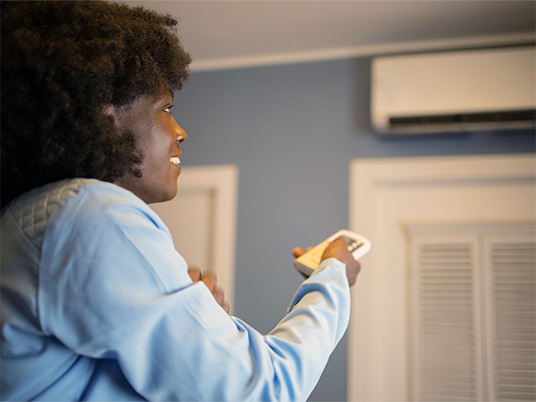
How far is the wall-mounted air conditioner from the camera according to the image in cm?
184

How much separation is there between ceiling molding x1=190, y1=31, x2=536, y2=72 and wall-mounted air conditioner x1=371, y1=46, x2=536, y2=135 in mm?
55

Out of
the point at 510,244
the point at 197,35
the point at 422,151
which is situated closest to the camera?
the point at 510,244

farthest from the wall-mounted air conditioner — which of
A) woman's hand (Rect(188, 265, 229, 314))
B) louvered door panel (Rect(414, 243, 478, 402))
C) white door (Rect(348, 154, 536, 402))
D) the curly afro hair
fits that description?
the curly afro hair

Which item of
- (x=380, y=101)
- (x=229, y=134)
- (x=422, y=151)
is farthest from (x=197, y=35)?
(x=422, y=151)

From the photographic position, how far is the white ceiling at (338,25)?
1837 mm

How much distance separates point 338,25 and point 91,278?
1.75 meters

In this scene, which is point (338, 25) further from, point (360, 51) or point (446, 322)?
point (446, 322)

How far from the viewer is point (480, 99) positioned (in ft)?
6.11

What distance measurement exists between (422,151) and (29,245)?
5.63ft

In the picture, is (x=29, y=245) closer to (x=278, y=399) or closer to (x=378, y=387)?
(x=278, y=399)

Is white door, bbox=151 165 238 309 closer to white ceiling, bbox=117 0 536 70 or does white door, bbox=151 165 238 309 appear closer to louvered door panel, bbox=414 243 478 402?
white ceiling, bbox=117 0 536 70

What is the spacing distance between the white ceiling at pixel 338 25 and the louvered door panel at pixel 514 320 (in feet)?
2.78

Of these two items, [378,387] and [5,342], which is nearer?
[5,342]

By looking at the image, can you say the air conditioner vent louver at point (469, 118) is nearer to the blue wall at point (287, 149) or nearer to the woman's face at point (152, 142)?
the blue wall at point (287, 149)
